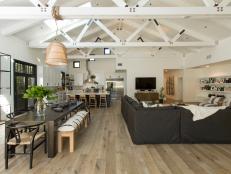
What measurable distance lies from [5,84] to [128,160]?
5.80 m

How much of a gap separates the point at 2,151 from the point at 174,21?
7735mm

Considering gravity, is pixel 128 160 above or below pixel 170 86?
below

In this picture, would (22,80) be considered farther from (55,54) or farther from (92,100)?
(55,54)

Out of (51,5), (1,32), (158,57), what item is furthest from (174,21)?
(1,32)

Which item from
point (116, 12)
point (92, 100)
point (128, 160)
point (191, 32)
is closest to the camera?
point (128, 160)

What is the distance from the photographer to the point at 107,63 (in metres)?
14.2

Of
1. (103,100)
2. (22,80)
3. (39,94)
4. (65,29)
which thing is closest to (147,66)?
(103,100)

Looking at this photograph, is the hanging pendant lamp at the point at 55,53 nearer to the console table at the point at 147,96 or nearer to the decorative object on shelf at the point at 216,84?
the decorative object on shelf at the point at 216,84

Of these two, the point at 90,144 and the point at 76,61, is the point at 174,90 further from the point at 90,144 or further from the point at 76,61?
the point at 90,144

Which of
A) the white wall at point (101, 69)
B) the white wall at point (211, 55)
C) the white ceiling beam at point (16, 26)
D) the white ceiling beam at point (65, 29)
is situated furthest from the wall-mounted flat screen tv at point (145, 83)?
the white ceiling beam at point (16, 26)

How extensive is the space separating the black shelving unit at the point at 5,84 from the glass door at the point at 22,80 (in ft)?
1.63

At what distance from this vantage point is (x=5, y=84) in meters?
7.07

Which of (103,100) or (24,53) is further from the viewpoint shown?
(103,100)

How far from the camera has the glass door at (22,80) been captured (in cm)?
779
